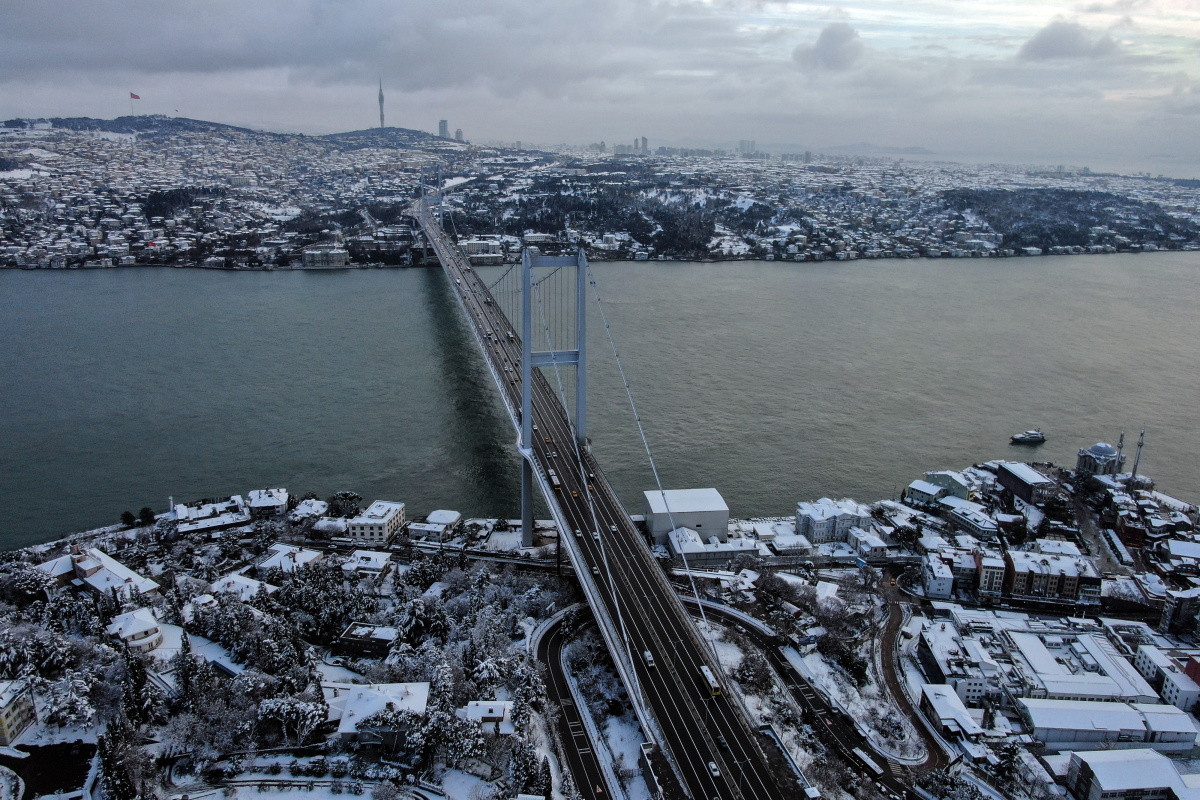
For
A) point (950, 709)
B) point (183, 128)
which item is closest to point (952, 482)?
point (950, 709)

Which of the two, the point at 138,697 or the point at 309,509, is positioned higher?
the point at 138,697

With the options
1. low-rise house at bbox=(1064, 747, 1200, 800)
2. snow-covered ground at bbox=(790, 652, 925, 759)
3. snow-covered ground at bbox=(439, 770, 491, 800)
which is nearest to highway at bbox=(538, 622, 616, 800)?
snow-covered ground at bbox=(439, 770, 491, 800)

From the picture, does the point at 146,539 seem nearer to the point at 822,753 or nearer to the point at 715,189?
the point at 822,753

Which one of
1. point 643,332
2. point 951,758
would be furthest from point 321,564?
point 643,332

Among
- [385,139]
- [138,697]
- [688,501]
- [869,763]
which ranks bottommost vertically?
[869,763]

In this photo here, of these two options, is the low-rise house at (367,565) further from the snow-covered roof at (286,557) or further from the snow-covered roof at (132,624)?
the snow-covered roof at (132,624)

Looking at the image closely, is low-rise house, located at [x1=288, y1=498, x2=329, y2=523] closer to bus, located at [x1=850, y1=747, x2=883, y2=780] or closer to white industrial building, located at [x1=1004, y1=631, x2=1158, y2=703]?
bus, located at [x1=850, y1=747, x2=883, y2=780]

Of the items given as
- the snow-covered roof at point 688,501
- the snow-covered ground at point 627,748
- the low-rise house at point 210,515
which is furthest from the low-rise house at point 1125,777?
the low-rise house at point 210,515

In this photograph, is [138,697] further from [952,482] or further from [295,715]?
[952,482]
